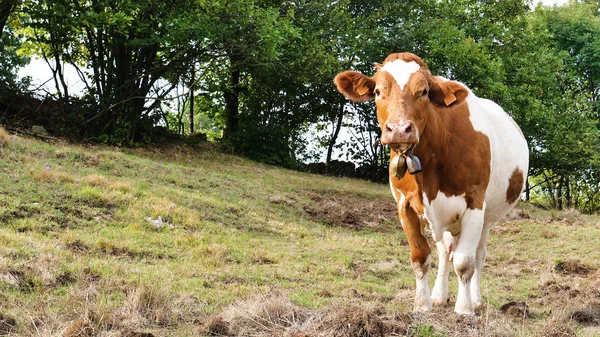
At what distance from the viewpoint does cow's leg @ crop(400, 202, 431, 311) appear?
5.93 m

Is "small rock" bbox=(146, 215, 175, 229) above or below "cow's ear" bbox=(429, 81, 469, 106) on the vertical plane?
below

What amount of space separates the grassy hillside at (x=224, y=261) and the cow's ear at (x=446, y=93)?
1.80 metres

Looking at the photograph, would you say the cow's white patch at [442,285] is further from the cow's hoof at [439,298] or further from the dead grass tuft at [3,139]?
the dead grass tuft at [3,139]

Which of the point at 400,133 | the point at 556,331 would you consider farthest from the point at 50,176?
the point at 556,331

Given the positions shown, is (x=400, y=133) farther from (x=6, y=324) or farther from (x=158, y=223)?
(x=158, y=223)

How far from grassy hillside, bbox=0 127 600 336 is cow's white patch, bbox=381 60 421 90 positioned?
6.23 ft

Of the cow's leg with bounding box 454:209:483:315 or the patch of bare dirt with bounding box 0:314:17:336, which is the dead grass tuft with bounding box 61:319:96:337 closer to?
the patch of bare dirt with bounding box 0:314:17:336

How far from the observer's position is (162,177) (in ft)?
46.2

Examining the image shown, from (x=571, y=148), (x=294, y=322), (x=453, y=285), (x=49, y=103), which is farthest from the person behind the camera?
(x=571, y=148)

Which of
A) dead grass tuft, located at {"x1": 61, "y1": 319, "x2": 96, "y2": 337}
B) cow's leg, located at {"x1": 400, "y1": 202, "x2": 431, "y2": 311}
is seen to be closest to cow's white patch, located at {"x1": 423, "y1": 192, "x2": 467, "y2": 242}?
cow's leg, located at {"x1": 400, "y1": 202, "x2": 431, "y2": 311}

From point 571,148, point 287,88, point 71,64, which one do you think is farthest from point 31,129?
point 571,148

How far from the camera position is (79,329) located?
168 inches

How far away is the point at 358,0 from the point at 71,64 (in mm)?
12661

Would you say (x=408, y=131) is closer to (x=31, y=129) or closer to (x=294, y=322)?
(x=294, y=322)
